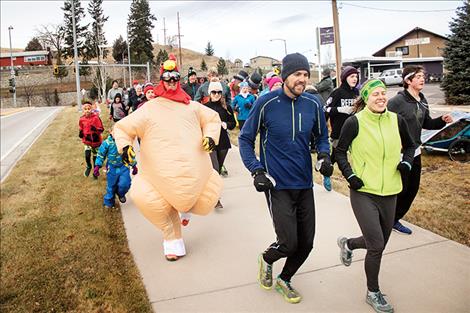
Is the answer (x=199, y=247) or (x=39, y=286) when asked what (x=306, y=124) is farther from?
(x=39, y=286)

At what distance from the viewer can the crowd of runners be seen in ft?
11.1

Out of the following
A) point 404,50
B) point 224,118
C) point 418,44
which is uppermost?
point 418,44

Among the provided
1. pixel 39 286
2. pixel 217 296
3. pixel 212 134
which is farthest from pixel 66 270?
pixel 212 134

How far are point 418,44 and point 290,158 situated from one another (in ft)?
216

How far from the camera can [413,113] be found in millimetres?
4559

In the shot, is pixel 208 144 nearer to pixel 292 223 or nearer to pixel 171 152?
pixel 171 152

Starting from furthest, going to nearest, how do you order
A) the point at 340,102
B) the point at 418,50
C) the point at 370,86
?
the point at 418,50 → the point at 340,102 → the point at 370,86

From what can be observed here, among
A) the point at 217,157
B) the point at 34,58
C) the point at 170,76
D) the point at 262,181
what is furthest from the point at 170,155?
the point at 34,58

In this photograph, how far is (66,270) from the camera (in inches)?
175

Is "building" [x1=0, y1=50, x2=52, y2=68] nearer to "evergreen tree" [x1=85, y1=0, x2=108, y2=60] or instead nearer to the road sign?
"evergreen tree" [x1=85, y1=0, x2=108, y2=60]

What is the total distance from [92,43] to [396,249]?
3545 inches

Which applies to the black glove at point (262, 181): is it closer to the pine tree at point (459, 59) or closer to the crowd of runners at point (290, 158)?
the crowd of runners at point (290, 158)

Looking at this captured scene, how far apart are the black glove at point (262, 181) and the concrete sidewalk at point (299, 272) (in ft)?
3.25

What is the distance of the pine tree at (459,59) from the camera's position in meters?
22.3
